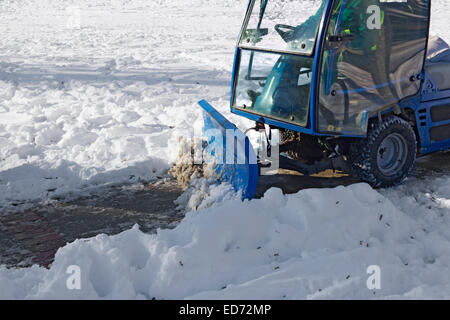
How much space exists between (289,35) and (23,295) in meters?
3.13

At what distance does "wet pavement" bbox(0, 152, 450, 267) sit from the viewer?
4371 millimetres

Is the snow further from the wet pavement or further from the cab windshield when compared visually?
the cab windshield

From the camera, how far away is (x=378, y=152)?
5.33 meters

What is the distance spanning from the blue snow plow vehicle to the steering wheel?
10 millimetres

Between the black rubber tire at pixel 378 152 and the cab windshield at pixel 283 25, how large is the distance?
3.54 ft

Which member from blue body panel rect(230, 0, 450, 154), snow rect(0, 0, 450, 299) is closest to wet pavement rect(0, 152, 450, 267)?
snow rect(0, 0, 450, 299)

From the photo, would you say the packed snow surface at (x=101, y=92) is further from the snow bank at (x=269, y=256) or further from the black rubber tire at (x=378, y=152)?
the snow bank at (x=269, y=256)

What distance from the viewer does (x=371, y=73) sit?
5020 millimetres

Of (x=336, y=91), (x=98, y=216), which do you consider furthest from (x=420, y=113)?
Result: (x=98, y=216)

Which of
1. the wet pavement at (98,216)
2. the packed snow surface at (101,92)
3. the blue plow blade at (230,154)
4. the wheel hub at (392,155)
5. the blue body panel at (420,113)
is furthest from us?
the packed snow surface at (101,92)

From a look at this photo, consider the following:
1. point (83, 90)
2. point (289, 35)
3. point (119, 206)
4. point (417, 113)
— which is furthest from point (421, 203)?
point (83, 90)

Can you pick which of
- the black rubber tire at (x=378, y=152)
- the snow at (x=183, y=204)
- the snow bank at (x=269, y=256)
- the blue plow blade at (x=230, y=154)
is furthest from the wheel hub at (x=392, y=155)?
the blue plow blade at (x=230, y=154)

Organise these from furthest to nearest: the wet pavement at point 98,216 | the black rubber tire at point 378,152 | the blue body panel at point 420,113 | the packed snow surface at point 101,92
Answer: the packed snow surface at point 101,92 → the black rubber tire at point 378,152 → the blue body panel at point 420,113 → the wet pavement at point 98,216

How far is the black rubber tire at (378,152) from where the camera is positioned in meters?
5.17
